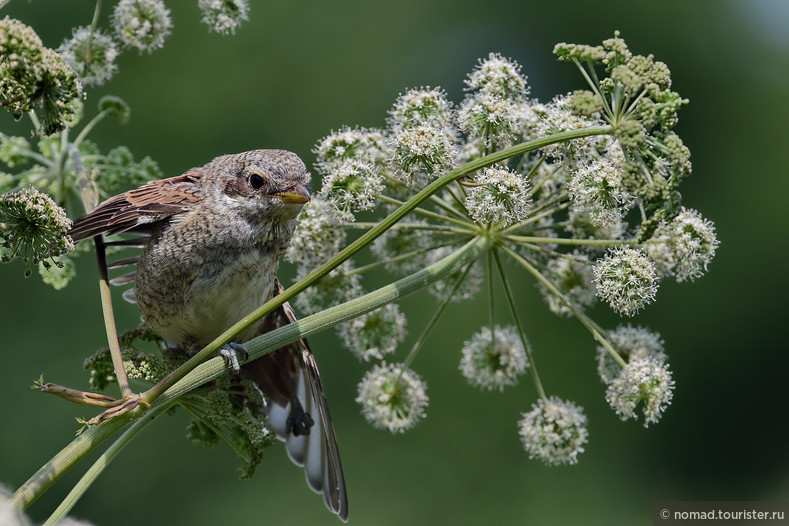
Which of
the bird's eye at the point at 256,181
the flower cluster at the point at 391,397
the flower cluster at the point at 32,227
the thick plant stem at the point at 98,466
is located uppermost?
the bird's eye at the point at 256,181

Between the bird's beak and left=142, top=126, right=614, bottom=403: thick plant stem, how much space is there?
0.89 meters

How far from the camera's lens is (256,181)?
356 centimetres

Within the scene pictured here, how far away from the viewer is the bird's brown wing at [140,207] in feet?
10.8

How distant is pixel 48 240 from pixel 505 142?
69.6 inches

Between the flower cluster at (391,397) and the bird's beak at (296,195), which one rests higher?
the bird's beak at (296,195)

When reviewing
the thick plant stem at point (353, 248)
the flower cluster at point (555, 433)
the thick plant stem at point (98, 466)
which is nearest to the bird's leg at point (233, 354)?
the thick plant stem at point (353, 248)

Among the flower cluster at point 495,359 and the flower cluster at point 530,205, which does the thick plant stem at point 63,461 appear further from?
the flower cluster at point 495,359

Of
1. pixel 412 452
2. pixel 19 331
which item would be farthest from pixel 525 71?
pixel 19 331

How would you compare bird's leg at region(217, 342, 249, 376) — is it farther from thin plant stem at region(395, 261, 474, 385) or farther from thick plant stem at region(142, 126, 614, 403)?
thin plant stem at region(395, 261, 474, 385)

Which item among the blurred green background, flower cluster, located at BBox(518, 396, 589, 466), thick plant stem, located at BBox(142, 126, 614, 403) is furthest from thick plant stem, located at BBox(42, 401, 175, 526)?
the blurred green background

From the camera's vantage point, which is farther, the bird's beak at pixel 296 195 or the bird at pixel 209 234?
the bird at pixel 209 234

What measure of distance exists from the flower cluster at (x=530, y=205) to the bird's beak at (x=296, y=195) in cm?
9

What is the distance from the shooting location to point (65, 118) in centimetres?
255

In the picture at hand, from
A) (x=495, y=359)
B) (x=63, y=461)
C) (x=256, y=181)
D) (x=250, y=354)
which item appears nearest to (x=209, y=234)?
(x=256, y=181)
